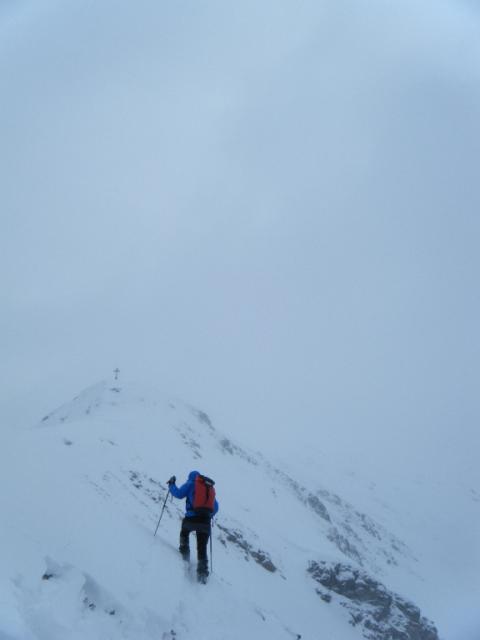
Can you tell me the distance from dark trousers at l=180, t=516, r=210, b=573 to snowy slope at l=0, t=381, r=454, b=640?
1.36ft

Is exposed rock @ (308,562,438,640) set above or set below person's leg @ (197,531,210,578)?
above

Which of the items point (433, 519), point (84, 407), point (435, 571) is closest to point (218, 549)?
point (84, 407)

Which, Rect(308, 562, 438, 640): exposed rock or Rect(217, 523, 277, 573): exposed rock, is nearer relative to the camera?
Rect(217, 523, 277, 573): exposed rock

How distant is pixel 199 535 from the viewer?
11.7 meters

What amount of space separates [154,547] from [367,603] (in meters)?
16.8

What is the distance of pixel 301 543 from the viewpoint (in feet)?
101

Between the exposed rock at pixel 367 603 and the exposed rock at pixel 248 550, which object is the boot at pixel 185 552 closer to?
the exposed rock at pixel 248 550

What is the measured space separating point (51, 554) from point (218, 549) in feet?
36.2

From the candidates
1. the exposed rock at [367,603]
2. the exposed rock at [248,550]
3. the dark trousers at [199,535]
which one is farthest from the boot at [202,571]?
the exposed rock at [367,603]

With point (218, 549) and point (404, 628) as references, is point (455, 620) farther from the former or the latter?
point (218, 549)

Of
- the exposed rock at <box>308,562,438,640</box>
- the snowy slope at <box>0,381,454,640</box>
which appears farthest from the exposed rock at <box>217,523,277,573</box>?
the exposed rock at <box>308,562,438,640</box>

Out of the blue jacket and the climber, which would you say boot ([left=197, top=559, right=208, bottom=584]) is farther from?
the blue jacket

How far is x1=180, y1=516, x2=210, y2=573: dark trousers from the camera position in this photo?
1152 centimetres

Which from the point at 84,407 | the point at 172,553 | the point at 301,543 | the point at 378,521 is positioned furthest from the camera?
the point at 378,521
